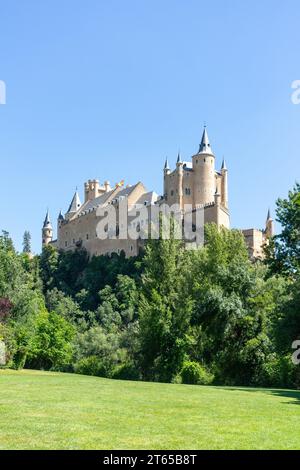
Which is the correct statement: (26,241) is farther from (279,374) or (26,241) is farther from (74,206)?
(279,374)

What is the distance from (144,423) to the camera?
9.77 meters

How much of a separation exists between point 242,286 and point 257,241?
1685 inches

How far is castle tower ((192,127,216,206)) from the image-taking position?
8281cm

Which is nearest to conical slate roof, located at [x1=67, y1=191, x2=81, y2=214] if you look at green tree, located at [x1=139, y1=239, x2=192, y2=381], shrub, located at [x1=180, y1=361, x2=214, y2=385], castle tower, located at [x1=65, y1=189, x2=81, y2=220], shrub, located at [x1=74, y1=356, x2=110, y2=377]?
castle tower, located at [x1=65, y1=189, x2=81, y2=220]

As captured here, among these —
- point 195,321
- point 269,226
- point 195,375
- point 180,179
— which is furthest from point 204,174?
point 195,375

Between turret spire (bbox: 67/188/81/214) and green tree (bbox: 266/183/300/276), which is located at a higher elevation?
turret spire (bbox: 67/188/81/214)

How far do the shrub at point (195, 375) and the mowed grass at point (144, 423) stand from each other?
15.2 metres

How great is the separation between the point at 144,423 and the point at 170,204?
246 feet

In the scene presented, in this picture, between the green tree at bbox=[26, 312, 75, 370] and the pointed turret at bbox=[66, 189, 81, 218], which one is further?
the pointed turret at bbox=[66, 189, 81, 218]

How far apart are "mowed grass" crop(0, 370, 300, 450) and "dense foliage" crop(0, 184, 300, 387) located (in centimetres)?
1216

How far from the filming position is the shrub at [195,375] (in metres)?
29.5

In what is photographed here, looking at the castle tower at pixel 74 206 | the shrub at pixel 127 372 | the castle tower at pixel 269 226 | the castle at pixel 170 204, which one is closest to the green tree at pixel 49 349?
the shrub at pixel 127 372

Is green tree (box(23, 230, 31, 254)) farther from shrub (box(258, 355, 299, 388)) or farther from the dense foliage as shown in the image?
shrub (box(258, 355, 299, 388))

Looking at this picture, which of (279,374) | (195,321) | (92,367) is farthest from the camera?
(92,367)
